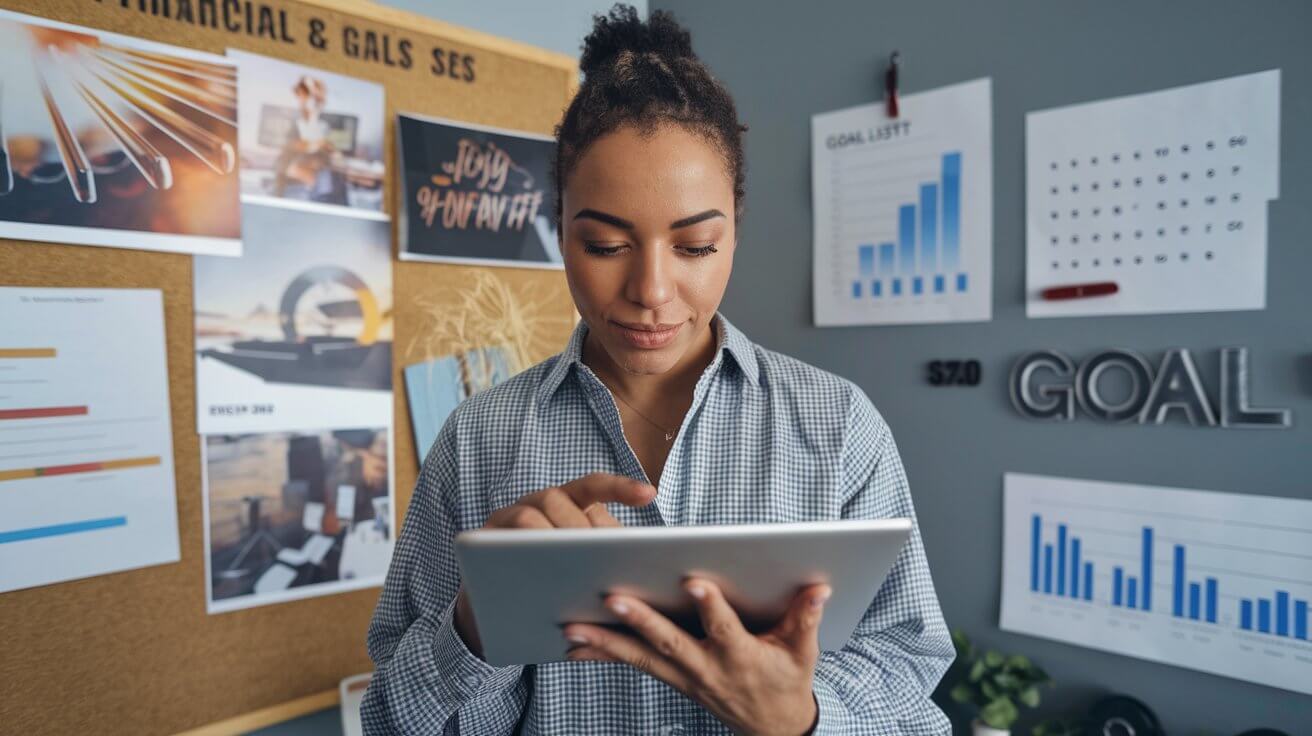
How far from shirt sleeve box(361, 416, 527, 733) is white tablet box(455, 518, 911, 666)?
0.14 m

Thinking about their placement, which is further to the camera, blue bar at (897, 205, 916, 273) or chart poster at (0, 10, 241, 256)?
blue bar at (897, 205, 916, 273)

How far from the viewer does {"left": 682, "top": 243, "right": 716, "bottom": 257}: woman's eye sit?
707 millimetres

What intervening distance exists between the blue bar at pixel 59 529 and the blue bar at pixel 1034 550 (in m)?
1.34

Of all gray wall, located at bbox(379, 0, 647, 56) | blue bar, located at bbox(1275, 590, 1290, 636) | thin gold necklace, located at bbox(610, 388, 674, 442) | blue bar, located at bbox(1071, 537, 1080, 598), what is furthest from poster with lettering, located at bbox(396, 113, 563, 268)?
blue bar, located at bbox(1275, 590, 1290, 636)

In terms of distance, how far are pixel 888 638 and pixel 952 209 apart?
32.9 inches

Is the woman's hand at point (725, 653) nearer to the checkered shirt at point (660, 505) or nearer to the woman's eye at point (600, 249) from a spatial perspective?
the checkered shirt at point (660, 505)

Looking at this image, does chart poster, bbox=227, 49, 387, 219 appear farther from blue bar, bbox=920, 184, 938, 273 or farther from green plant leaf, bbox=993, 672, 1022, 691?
green plant leaf, bbox=993, 672, 1022, 691

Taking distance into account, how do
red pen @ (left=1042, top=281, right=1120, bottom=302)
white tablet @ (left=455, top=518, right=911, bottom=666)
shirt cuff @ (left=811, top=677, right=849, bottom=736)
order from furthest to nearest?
red pen @ (left=1042, top=281, right=1120, bottom=302) → shirt cuff @ (left=811, top=677, right=849, bottom=736) → white tablet @ (left=455, top=518, right=911, bottom=666)

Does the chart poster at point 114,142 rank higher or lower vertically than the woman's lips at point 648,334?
higher

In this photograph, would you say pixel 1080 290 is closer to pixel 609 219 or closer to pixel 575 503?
pixel 609 219

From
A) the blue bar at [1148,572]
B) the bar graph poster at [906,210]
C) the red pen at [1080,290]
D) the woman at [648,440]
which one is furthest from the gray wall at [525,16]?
the blue bar at [1148,572]

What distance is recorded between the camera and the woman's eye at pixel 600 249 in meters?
0.70

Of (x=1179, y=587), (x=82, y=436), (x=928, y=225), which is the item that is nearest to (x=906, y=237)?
(x=928, y=225)

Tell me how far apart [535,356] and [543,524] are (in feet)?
3.15
